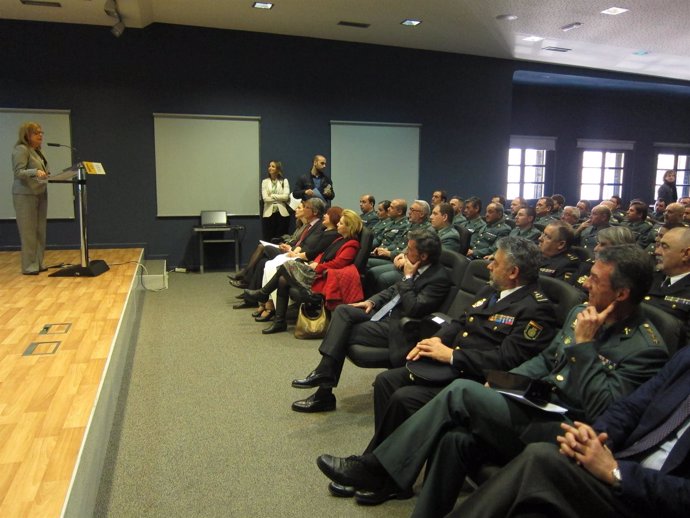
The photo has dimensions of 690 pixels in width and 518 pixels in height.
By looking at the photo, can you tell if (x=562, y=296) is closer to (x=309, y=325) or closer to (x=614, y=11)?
(x=309, y=325)

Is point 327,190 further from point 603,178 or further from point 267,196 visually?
point 603,178

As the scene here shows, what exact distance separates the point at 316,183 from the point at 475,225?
2858mm

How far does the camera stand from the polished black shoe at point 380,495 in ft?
7.32

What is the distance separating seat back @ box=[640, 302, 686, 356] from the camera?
1.97 m

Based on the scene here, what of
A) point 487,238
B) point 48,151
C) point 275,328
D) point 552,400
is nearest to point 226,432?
point 552,400

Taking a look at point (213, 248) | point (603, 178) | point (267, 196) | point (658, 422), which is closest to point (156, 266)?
point (213, 248)

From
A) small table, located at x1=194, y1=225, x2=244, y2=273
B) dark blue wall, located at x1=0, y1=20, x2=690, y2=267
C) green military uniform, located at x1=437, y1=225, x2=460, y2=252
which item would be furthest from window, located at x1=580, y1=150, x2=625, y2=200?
green military uniform, located at x1=437, y1=225, x2=460, y2=252

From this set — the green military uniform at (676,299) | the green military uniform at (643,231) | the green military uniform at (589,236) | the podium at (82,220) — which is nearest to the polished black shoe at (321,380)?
the green military uniform at (676,299)

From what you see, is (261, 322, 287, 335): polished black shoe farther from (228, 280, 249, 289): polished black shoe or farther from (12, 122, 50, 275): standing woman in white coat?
(12, 122, 50, 275): standing woman in white coat

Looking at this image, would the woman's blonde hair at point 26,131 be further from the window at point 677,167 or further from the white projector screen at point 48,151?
the window at point 677,167

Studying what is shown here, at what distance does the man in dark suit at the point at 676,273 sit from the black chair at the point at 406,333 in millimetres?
1004

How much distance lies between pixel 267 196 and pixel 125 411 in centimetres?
533

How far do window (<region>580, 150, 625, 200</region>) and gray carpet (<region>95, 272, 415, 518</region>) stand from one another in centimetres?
1051

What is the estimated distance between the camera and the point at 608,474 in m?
1.50
